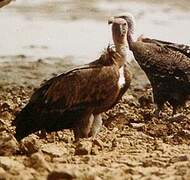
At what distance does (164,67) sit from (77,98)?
2121mm

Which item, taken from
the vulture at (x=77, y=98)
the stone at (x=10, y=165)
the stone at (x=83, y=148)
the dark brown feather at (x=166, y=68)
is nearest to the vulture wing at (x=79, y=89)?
the vulture at (x=77, y=98)

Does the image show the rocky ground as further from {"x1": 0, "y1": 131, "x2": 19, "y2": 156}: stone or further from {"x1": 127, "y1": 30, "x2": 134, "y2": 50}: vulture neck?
{"x1": 127, "y1": 30, "x2": 134, "y2": 50}: vulture neck

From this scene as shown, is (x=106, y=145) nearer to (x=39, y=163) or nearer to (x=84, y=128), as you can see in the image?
(x=84, y=128)

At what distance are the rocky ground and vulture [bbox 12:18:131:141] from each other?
19 cm

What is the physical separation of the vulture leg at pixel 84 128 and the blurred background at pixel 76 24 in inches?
166

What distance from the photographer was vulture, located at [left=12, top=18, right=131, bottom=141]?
6.77m

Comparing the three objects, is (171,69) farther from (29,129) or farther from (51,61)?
(51,61)

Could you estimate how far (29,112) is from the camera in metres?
6.91

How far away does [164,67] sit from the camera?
8719mm

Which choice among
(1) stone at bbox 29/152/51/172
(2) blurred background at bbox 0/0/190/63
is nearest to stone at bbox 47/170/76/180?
(1) stone at bbox 29/152/51/172

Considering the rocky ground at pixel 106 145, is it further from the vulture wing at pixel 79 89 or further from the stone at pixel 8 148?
the vulture wing at pixel 79 89

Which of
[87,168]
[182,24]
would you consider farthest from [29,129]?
[182,24]

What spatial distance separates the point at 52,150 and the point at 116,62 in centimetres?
137

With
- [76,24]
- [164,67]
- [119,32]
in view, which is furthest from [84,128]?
[76,24]
